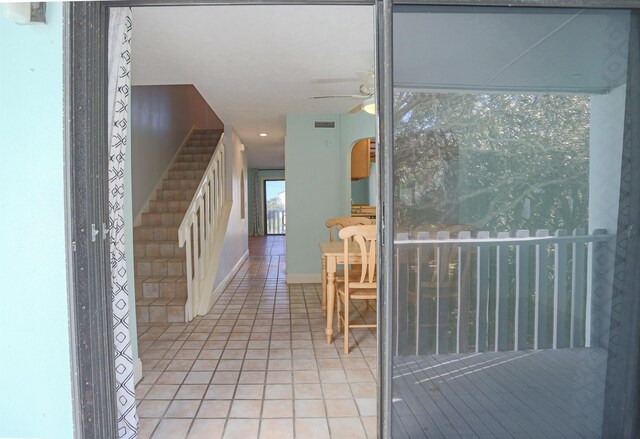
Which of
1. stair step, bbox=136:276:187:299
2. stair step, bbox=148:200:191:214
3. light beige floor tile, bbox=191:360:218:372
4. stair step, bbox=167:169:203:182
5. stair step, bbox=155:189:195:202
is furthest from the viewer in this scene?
stair step, bbox=167:169:203:182

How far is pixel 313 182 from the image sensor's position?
16.5 feet

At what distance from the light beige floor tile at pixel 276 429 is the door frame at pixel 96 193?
1.73 feet

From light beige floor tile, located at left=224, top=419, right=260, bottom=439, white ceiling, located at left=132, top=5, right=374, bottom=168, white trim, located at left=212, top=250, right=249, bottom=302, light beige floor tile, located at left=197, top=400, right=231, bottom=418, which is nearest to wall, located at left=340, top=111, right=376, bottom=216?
white ceiling, located at left=132, top=5, right=374, bottom=168

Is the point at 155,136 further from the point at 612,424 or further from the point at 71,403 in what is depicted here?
the point at 612,424

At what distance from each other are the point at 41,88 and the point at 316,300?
3.33 metres

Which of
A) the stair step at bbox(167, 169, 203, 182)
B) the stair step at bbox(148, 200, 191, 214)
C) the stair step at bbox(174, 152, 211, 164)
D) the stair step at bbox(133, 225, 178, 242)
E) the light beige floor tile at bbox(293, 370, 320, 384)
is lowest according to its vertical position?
the light beige floor tile at bbox(293, 370, 320, 384)

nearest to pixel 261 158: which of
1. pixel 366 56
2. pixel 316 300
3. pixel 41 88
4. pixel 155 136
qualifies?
pixel 155 136

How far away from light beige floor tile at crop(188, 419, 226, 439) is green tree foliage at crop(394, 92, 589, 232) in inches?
53.5

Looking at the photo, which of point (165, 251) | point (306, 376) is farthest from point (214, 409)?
point (165, 251)

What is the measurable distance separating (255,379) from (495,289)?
1564 millimetres

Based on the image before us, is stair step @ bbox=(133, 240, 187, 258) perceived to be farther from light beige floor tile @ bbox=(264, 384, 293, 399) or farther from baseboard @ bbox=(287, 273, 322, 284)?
light beige floor tile @ bbox=(264, 384, 293, 399)

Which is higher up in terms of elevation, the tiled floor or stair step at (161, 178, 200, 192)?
stair step at (161, 178, 200, 192)

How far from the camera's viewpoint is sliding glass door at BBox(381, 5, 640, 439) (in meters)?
1.46

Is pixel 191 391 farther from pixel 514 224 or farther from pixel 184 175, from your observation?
pixel 184 175
